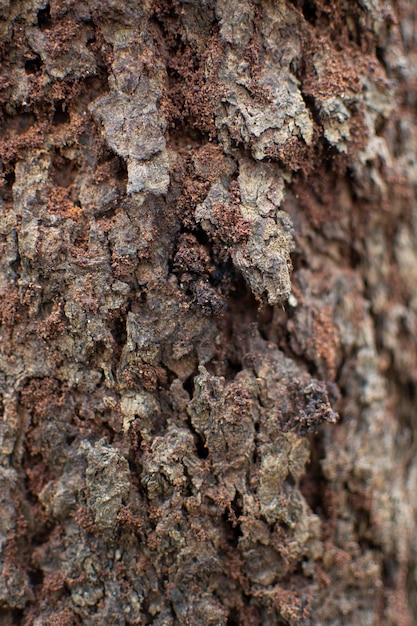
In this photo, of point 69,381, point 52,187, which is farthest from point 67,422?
point 52,187

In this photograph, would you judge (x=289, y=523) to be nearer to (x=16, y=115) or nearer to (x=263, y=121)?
(x=263, y=121)

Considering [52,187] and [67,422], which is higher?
[52,187]

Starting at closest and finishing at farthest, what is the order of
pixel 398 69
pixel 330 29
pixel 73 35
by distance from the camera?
pixel 73 35 < pixel 330 29 < pixel 398 69

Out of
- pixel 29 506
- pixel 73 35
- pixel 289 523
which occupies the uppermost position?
pixel 73 35

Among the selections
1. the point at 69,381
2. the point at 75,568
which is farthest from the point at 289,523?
the point at 69,381

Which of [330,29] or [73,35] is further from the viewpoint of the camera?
[330,29]

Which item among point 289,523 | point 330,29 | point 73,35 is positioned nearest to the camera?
point 73,35

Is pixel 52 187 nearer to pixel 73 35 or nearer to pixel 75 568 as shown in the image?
pixel 73 35
